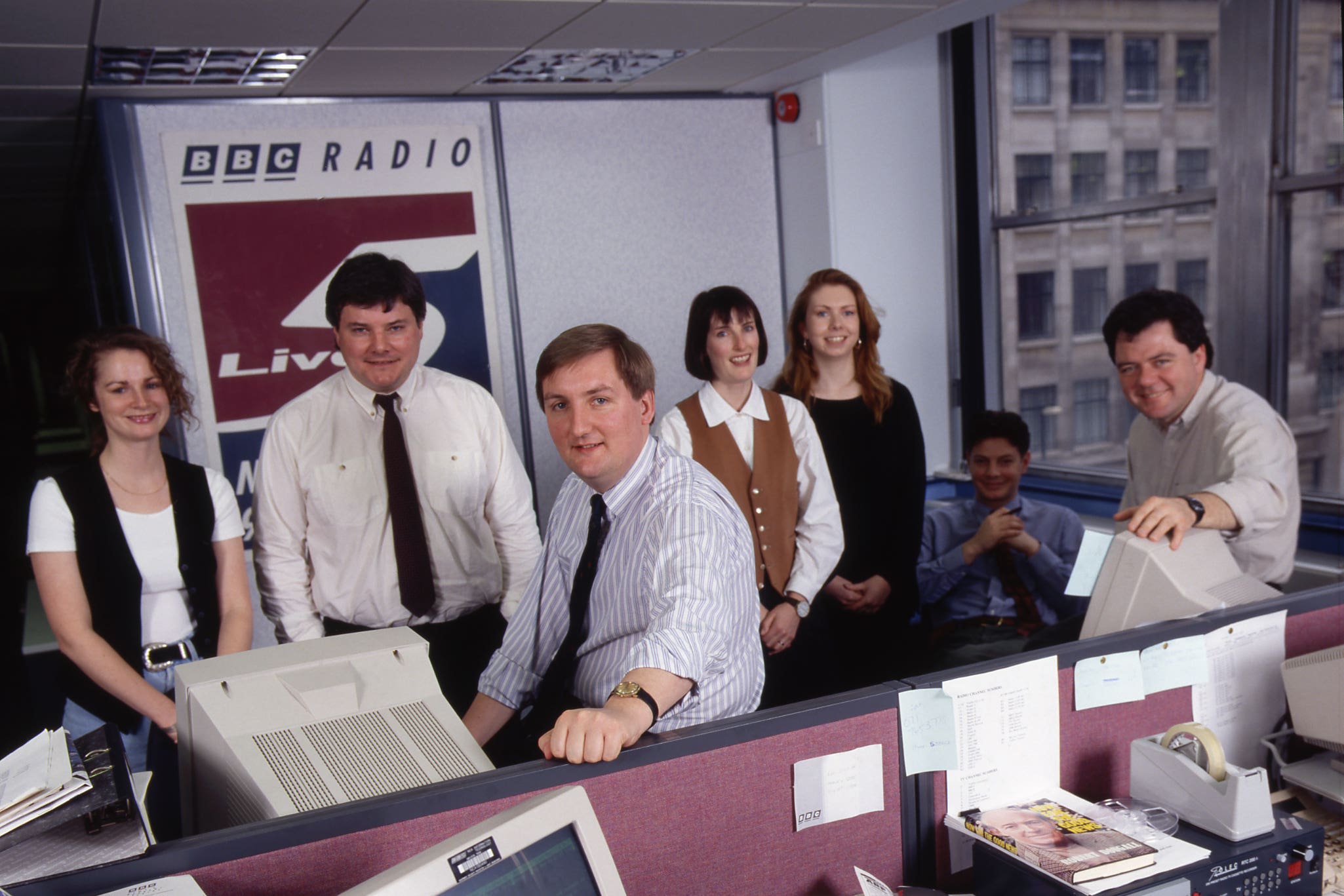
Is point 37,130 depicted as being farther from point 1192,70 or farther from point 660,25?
point 1192,70

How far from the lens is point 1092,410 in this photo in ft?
14.0

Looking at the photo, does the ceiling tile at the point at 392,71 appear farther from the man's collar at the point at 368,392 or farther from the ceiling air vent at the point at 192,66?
the man's collar at the point at 368,392

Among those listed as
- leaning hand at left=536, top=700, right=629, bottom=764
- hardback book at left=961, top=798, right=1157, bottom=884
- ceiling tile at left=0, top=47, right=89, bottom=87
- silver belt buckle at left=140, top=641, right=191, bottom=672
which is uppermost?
ceiling tile at left=0, top=47, right=89, bottom=87

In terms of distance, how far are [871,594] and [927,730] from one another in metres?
1.45

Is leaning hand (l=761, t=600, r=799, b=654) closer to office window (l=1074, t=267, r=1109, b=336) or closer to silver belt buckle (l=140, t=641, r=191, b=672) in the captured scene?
silver belt buckle (l=140, t=641, r=191, b=672)

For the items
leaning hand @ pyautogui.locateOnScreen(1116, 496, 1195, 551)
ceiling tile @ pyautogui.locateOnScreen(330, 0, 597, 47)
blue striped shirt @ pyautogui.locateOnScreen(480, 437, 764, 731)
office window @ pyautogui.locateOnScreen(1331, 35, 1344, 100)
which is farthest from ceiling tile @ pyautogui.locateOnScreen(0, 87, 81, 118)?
office window @ pyautogui.locateOnScreen(1331, 35, 1344, 100)

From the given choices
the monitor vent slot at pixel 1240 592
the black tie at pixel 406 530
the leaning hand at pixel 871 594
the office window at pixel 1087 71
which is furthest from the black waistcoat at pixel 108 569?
the office window at pixel 1087 71

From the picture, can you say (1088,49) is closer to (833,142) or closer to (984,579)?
(833,142)

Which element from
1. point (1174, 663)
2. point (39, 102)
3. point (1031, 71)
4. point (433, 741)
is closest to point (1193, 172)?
point (1031, 71)

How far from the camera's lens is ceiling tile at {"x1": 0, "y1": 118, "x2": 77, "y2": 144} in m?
3.59

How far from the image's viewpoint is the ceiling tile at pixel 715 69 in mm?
3541

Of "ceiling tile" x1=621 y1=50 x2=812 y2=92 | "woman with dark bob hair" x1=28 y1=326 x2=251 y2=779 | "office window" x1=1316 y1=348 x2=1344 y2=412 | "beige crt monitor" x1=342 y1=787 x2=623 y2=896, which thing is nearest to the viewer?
"beige crt monitor" x1=342 y1=787 x2=623 y2=896

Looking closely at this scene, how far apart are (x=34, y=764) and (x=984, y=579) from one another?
240cm

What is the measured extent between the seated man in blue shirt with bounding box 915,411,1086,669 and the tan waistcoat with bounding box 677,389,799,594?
53cm
